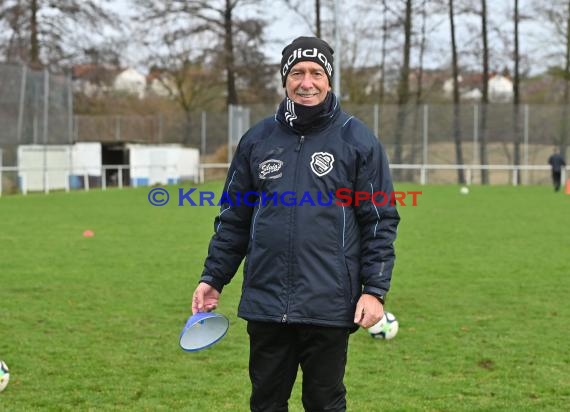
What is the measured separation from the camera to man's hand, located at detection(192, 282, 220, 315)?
3346 millimetres

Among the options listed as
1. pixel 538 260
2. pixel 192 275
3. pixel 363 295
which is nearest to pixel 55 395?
pixel 363 295

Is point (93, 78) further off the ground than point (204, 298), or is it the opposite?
point (93, 78)

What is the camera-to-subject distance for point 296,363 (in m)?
3.29

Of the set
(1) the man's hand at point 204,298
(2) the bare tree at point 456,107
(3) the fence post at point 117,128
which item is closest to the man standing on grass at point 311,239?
(1) the man's hand at point 204,298

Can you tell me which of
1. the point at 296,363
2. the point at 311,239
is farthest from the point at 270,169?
the point at 296,363

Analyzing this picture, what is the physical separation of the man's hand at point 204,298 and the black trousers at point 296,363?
233 mm

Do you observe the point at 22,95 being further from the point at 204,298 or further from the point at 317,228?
the point at 317,228

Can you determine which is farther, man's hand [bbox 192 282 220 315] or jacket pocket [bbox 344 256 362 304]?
man's hand [bbox 192 282 220 315]

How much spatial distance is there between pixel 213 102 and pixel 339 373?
4332 cm

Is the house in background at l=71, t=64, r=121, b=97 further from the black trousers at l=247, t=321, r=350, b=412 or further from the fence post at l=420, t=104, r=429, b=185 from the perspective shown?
the black trousers at l=247, t=321, r=350, b=412

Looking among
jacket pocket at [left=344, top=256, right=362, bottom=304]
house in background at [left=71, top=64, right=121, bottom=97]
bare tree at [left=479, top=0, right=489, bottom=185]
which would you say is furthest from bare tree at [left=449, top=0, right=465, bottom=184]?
jacket pocket at [left=344, top=256, right=362, bottom=304]

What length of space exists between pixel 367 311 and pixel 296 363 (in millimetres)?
422

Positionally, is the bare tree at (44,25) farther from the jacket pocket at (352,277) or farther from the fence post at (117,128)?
the jacket pocket at (352,277)

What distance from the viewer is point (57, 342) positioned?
6.44 m
